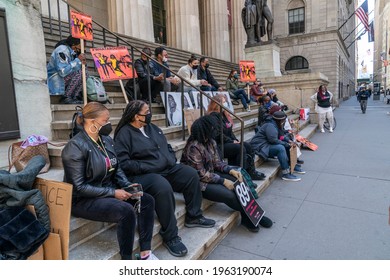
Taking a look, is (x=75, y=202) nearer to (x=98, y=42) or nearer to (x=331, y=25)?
(x=98, y=42)

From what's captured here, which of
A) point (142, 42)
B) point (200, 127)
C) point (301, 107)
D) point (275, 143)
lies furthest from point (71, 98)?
point (301, 107)

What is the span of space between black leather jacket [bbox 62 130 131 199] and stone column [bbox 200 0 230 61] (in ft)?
53.6

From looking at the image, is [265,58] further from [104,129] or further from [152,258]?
[152,258]

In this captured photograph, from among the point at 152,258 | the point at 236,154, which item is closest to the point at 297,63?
the point at 236,154

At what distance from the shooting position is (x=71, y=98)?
191 inches

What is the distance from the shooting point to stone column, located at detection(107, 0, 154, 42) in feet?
37.3

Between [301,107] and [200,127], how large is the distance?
355 inches

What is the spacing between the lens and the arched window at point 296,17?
2936 cm

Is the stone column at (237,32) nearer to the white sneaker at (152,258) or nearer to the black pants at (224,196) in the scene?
the black pants at (224,196)

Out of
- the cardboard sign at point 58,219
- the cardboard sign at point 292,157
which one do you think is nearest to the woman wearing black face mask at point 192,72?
the cardboard sign at point 292,157

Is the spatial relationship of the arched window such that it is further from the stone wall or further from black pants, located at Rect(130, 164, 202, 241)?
black pants, located at Rect(130, 164, 202, 241)

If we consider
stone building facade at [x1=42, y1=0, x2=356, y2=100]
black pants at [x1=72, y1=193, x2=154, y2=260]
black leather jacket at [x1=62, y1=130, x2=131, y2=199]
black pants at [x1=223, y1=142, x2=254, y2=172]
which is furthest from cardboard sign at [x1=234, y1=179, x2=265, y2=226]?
stone building facade at [x1=42, y1=0, x2=356, y2=100]

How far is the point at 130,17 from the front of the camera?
11.4m

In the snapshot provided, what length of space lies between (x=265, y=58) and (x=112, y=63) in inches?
370
